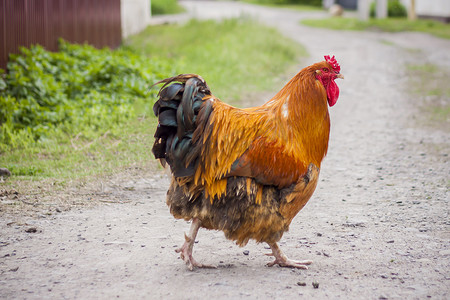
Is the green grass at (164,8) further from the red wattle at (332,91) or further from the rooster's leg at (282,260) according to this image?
A: the rooster's leg at (282,260)

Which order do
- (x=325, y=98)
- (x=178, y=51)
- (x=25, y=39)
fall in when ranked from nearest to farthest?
(x=325, y=98), (x=25, y=39), (x=178, y=51)

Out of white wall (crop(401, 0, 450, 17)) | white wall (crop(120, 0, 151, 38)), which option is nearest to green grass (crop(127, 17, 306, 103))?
white wall (crop(120, 0, 151, 38))

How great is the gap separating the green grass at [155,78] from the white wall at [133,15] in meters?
0.44

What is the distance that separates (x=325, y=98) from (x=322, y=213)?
173cm

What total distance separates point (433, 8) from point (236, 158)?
78.8 feet

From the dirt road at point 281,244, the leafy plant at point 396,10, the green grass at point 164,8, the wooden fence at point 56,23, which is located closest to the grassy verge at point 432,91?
the dirt road at point 281,244

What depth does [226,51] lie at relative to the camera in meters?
14.3

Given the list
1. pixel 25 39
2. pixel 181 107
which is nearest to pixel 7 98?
pixel 25 39

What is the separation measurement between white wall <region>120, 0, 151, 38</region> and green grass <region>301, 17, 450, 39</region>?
773cm

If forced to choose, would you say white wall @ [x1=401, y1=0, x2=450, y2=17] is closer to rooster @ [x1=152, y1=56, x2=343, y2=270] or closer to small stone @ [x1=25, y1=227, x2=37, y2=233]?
rooster @ [x1=152, y1=56, x2=343, y2=270]

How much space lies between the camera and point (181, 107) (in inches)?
157

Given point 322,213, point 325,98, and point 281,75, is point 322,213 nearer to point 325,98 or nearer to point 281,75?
point 325,98

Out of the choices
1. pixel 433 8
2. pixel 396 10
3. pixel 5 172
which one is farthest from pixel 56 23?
pixel 396 10

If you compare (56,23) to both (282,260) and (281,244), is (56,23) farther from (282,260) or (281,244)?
(282,260)
